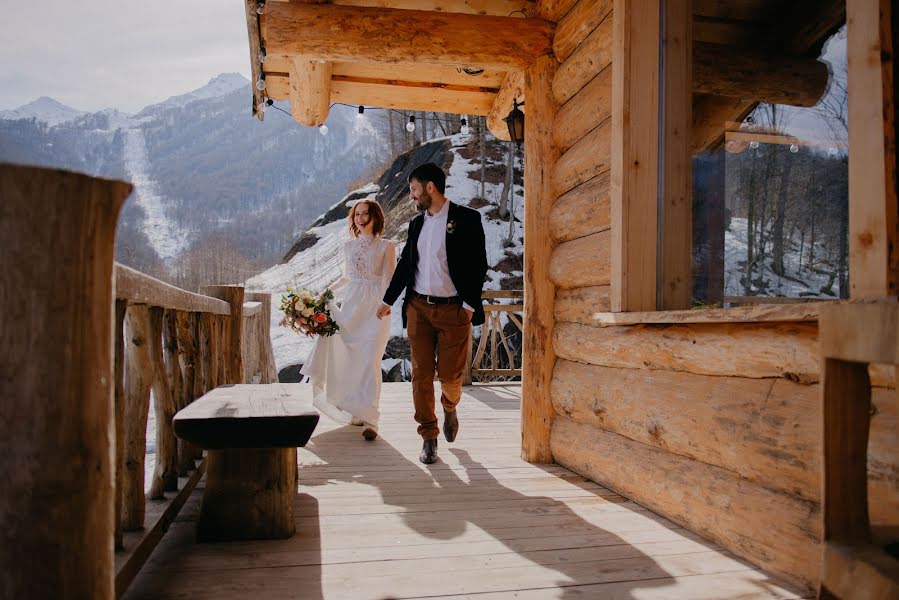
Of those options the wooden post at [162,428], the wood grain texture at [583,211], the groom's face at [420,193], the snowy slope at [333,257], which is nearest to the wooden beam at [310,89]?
the groom's face at [420,193]

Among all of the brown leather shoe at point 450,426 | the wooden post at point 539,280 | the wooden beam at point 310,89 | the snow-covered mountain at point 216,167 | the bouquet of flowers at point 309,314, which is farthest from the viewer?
the snow-covered mountain at point 216,167

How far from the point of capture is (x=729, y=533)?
2.83m

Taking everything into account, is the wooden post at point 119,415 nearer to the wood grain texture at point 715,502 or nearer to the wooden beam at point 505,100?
the wood grain texture at point 715,502

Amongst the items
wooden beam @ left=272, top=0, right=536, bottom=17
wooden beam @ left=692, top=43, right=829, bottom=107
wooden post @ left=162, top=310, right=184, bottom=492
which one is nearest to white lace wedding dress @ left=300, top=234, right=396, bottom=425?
wooden beam @ left=272, top=0, right=536, bottom=17

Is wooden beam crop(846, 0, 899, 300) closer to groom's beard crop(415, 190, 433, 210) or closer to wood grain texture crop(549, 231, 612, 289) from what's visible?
wood grain texture crop(549, 231, 612, 289)

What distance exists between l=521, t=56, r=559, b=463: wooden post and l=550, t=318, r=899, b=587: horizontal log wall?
47 cm

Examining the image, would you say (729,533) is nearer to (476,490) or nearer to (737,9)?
(476,490)

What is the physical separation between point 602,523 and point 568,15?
327 cm

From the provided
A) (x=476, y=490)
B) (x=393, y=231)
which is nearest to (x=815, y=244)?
(x=476, y=490)

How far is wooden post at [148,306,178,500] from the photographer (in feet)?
9.52

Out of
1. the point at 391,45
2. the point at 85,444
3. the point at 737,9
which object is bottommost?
the point at 85,444

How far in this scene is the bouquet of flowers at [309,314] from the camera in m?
5.60

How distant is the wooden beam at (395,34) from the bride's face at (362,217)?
4.89 feet

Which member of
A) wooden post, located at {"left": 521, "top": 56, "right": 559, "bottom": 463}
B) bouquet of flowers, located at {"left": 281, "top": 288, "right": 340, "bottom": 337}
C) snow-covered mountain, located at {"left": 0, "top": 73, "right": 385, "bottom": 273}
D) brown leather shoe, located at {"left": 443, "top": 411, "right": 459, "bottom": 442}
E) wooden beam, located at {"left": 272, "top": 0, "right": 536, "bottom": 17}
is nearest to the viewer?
wooden post, located at {"left": 521, "top": 56, "right": 559, "bottom": 463}
